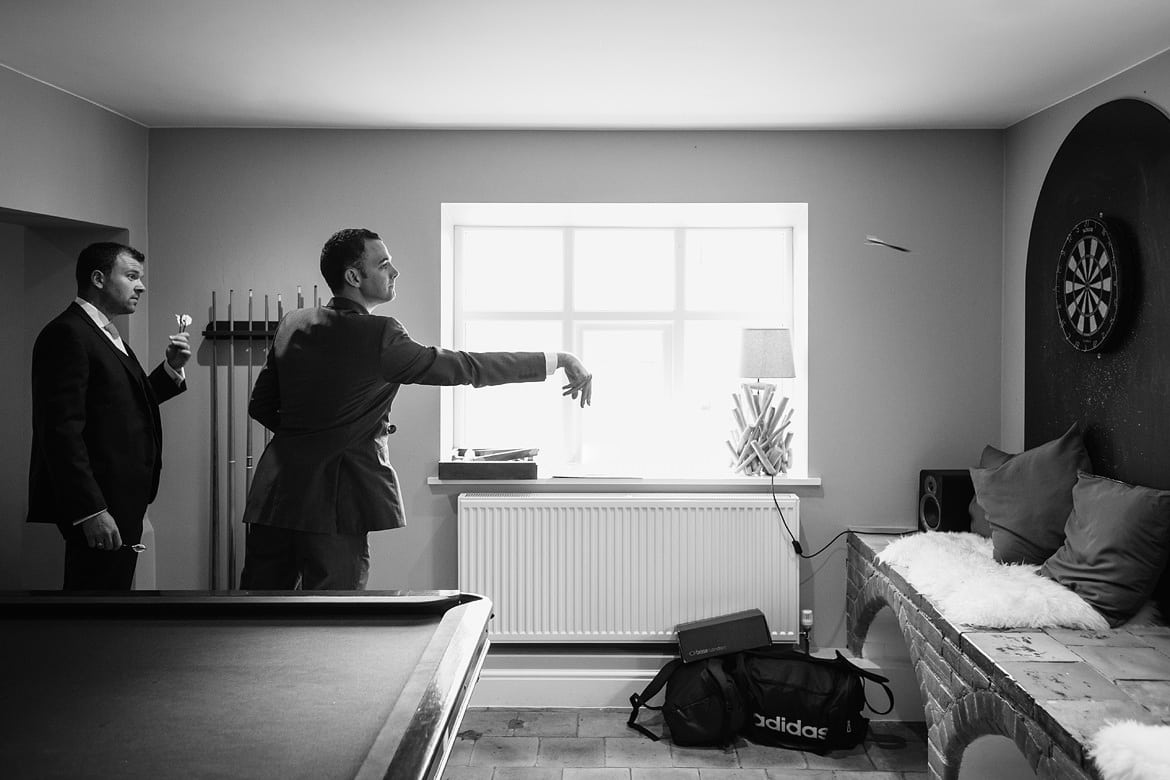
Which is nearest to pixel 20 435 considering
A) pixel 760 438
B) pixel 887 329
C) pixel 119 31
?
pixel 119 31

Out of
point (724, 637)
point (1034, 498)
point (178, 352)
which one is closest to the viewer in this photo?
point (1034, 498)

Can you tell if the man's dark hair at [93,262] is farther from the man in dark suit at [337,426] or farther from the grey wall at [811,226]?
the grey wall at [811,226]

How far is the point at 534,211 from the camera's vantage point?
13.9 ft

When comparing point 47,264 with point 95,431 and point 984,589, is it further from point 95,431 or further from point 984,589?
point 984,589

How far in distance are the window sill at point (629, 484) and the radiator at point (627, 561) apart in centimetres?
10

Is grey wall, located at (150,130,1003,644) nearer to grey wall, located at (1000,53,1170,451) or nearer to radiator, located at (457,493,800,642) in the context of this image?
grey wall, located at (1000,53,1170,451)

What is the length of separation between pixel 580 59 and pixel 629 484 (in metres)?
1.91

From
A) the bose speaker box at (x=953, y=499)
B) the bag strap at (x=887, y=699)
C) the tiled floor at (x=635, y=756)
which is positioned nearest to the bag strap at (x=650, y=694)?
the tiled floor at (x=635, y=756)

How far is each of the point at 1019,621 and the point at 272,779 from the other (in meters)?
2.29

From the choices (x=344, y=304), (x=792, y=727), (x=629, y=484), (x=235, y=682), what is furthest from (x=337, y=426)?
(x=792, y=727)

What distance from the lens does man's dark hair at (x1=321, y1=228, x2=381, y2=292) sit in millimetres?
2902

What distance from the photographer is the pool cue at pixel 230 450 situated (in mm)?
4031

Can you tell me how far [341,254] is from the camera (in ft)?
9.52

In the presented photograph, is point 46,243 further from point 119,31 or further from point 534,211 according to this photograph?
point 534,211
